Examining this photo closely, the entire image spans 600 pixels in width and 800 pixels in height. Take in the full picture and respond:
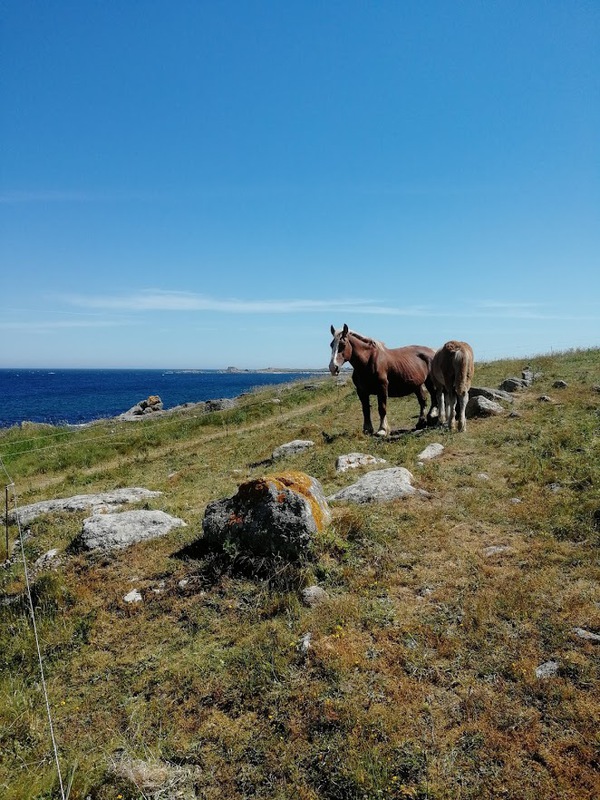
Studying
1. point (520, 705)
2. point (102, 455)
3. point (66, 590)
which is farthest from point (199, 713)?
point (102, 455)

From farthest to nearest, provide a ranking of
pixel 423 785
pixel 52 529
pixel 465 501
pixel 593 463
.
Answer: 1. pixel 52 529
2. pixel 593 463
3. pixel 465 501
4. pixel 423 785

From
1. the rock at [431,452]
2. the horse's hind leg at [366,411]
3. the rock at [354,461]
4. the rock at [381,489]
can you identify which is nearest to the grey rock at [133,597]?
the rock at [381,489]

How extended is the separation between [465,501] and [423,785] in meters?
5.51

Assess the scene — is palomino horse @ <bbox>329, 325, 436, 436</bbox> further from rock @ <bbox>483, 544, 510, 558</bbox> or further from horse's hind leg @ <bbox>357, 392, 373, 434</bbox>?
rock @ <bbox>483, 544, 510, 558</bbox>

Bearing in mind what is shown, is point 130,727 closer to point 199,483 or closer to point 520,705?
point 520,705

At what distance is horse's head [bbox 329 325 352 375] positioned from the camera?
13.1m

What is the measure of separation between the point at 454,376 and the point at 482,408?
2.70m

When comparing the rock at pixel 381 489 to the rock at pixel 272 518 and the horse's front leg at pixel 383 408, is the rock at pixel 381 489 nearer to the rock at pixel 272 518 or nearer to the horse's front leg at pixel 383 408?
the rock at pixel 272 518

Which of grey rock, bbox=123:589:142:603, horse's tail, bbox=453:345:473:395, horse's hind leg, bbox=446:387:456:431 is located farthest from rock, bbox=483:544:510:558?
horse's hind leg, bbox=446:387:456:431

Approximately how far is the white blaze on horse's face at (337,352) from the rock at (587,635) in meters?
8.99

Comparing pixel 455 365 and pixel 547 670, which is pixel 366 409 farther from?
pixel 547 670

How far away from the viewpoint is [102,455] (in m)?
20.6

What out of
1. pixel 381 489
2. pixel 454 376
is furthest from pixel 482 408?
pixel 381 489

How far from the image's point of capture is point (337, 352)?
1323 centimetres
